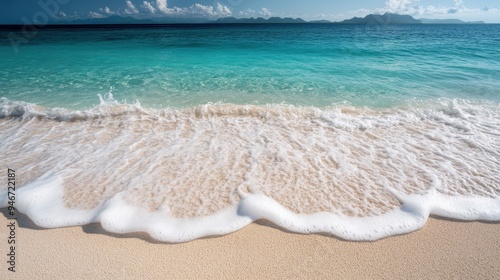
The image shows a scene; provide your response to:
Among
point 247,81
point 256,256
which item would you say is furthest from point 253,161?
point 247,81

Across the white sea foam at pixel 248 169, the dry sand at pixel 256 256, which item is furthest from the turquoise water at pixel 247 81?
the dry sand at pixel 256 256

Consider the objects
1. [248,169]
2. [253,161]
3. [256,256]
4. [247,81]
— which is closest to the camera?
[256,256]

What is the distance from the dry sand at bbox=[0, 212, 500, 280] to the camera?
2135 mm

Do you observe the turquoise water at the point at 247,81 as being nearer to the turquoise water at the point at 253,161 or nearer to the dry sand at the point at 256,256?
the turquoise water at the point at 253,161

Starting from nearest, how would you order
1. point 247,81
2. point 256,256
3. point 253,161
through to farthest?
point 256,256 → point 253,161 → point 247,81

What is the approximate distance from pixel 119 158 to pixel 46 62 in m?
13.6

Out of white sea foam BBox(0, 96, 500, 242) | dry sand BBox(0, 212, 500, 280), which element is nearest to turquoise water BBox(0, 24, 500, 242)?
white sea foam BBox(0, 96, 500, 242)

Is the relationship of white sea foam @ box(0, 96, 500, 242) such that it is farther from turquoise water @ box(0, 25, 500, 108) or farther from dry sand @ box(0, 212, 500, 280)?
turquoise water @ box(0, 25, 500, 108)

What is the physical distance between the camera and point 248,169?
11.5ft

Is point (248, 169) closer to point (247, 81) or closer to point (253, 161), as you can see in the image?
point (253, 161)

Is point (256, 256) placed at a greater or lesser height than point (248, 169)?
lesser

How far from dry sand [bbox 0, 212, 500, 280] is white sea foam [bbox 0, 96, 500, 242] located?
13 cm

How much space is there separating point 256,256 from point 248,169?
1376 millimetres

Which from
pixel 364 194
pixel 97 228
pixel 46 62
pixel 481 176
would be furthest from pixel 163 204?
pixel 46 62
